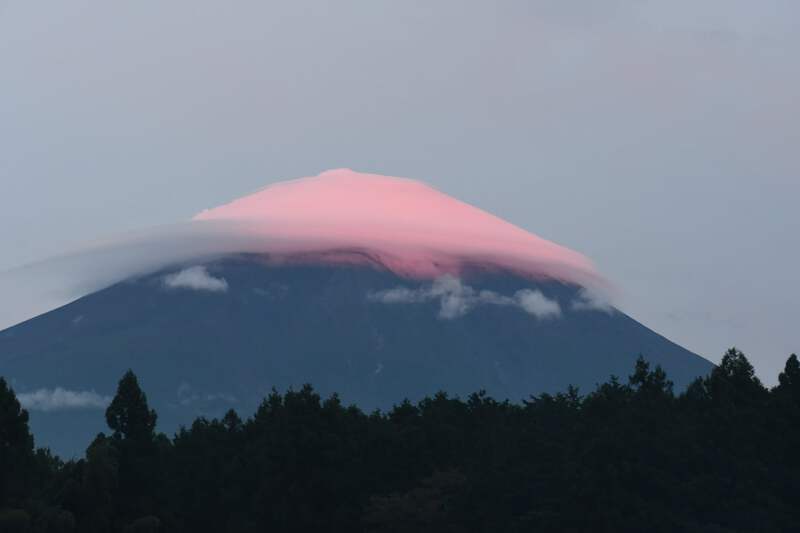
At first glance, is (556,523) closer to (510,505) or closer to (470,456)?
(510,505)

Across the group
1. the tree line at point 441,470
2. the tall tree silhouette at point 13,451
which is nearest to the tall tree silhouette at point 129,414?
the tree line at point 441,470

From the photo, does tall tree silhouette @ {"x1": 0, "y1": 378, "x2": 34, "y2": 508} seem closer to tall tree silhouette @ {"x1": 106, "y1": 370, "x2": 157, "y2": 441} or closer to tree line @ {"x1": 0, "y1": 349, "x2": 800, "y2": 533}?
tree line @ {"x1": 0, "y1": 349, "x2": 800, "y2": 533}

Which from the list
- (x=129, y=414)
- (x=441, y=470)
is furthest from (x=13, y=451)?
(x=441, y=470)

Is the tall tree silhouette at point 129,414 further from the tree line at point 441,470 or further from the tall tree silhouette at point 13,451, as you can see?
the tall tree silhouette at point 13,451

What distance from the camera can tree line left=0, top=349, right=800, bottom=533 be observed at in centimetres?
7138

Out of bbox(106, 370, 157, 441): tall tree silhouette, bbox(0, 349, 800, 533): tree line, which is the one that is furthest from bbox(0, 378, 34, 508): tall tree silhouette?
bbox(106, 370, 157, 441): tall tree silhouette

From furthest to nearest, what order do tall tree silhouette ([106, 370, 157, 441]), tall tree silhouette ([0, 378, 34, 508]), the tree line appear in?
tall tree silhouette ([106, 370, 157, 441]) < the tree line < tall tree silhouette ([0, 378, 34, 508])

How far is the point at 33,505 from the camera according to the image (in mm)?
67625

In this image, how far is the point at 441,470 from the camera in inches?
3300

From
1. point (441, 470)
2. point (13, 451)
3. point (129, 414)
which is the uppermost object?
point (129, 414)

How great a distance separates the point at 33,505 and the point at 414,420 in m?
28.5

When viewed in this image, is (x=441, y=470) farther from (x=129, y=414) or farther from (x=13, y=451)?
(x=13, y=451)

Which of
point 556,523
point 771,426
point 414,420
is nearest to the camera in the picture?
point 556,523

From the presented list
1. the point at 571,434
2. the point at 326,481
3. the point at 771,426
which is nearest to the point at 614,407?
the point at 571,434
